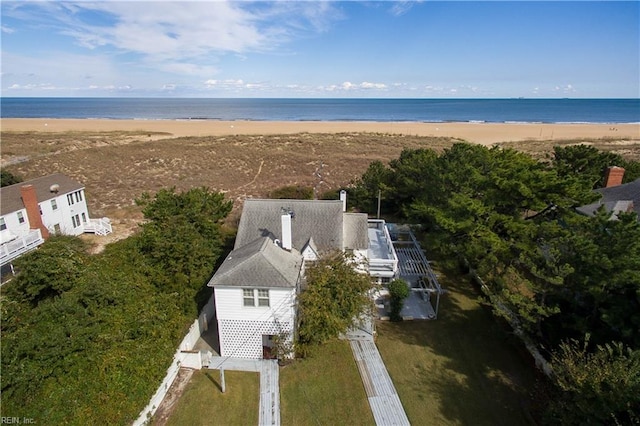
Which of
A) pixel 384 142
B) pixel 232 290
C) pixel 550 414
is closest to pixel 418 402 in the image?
pixel 550 414

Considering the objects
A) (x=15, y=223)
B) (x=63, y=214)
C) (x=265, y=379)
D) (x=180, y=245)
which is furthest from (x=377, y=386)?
(x=63, y=214)

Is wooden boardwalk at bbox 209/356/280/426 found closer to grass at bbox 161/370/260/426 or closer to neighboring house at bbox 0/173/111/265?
grass at bbox 161/370/260/426

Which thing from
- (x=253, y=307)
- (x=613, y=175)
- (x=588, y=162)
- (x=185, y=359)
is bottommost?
(x=185, y=359)

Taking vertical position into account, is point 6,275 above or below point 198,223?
below

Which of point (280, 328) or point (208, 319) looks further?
point (208, 319)

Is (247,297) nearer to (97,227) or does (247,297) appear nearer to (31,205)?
(31,205)

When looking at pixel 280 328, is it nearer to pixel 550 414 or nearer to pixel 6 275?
pixel 550 414
